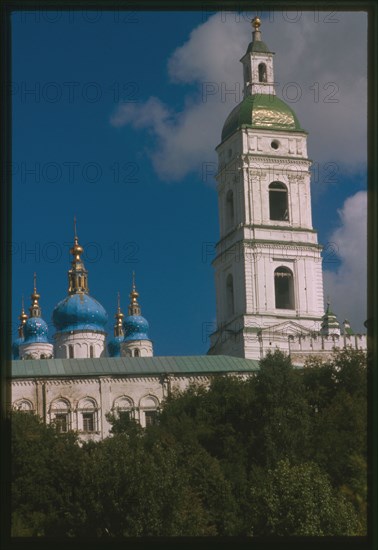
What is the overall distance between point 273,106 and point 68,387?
18.1m

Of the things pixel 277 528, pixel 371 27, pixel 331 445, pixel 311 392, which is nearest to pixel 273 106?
pixel 311 392

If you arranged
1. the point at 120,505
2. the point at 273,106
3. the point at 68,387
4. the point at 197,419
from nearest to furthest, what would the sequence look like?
the point at 120,505, the point at 197,419, the point at 68,387, the point at 273,106

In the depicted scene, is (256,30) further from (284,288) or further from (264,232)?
(284,288)

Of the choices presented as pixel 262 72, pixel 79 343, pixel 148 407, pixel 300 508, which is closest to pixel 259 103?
pixel 262 72

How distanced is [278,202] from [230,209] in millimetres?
2500

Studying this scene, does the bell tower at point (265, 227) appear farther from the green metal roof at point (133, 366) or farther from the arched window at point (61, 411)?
the arched window at point (61, 411)

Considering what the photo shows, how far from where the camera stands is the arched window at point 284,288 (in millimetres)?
60312

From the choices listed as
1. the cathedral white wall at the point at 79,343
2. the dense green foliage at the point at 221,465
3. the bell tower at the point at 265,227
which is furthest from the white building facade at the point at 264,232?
the cathedral white wall at the point at 79,343

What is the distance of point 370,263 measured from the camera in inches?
280

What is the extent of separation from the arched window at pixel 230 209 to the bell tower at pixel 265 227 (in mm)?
20

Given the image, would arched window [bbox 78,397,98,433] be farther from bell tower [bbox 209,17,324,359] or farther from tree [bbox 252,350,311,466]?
tree [bbox 252,350,311,466]

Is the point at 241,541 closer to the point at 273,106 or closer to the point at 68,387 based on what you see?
the point at 68,387

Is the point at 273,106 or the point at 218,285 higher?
the point at 273,106

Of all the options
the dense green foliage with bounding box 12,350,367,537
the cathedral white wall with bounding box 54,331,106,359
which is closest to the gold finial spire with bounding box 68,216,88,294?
the cathedral white wall with bounding box 54,331,106,359
